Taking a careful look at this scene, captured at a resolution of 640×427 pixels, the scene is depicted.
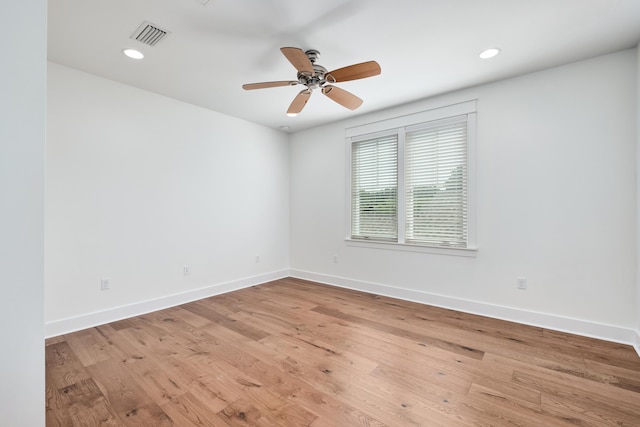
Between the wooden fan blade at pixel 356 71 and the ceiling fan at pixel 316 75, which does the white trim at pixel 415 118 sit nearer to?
the ceiling fan at pixel 316 75

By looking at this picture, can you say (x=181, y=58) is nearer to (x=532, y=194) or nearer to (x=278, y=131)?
(x=278, y=131)

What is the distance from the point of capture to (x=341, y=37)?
92.7 inches

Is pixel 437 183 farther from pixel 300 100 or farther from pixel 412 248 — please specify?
pixel 300 100

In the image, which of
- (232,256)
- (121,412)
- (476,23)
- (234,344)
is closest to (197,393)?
(121,412)

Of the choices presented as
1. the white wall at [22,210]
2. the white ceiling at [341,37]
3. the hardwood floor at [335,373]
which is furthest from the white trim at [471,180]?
the white wall at [22,210]

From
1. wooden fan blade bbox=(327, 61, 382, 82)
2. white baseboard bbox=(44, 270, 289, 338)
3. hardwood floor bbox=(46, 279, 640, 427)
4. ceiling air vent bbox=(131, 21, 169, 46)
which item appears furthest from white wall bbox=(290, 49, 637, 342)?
ceiling air vent bbox=(131, 21, 169, 46)

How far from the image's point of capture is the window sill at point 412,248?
133 inches

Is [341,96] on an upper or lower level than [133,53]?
lower

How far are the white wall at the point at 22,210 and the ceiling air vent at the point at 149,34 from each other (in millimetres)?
1132

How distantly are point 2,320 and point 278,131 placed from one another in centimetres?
442

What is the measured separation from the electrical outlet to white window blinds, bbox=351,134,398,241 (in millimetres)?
1498

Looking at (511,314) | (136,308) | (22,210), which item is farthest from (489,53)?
(136,308)

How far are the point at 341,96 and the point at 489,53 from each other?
54.6 inches

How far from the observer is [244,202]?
178 inches
